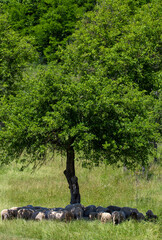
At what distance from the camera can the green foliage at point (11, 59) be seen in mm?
27922

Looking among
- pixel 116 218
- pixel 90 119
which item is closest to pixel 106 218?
pixel 116 218

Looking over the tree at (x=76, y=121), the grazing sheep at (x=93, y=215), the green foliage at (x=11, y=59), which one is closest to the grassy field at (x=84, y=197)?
the grazing sheep at (x=93, y=215)

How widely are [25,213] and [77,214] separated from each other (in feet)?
9.21

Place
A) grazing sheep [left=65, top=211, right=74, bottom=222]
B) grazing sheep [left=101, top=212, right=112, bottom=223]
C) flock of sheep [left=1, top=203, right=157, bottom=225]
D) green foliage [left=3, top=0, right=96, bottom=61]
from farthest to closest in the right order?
green foliage [left=3, top=0, right=96, bottom=61], grazing sheep [left=65, top=211, right=74, bottom=222], flock of sheep [left=1, top=203, right=157, bottom=225], grazing sheep [left=101, top=212, right=112, bottom=223]

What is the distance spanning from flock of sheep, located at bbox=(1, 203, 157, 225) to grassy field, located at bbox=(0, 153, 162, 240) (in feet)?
2.18

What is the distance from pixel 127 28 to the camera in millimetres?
30672

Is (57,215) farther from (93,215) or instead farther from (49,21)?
(49,21)

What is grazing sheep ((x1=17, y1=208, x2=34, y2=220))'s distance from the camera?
17.5 m

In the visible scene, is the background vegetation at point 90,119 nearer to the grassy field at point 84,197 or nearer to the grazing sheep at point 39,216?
the grassy field at point 84,197

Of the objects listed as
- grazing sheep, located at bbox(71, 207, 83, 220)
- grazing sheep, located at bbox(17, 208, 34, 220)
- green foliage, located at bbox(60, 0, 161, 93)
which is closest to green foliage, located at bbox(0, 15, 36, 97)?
green foliage, located at bbox(60, 0, 161, 93)

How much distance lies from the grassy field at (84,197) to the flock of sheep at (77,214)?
66 centimetres

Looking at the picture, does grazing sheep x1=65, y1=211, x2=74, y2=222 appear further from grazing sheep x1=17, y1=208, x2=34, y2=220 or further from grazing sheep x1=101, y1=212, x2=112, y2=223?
grazing sheep x1=17, y1=208, x2=34, y2=220

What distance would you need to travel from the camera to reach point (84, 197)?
25.1 meters

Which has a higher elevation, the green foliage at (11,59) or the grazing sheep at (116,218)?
the green foliage at (11,59)
